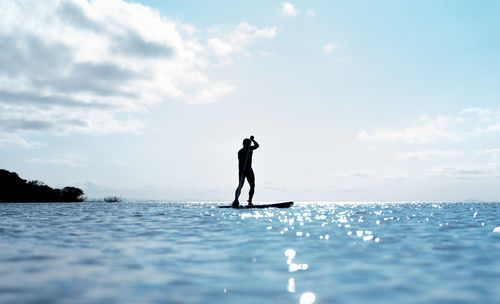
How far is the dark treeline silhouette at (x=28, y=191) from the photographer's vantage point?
67.7 m

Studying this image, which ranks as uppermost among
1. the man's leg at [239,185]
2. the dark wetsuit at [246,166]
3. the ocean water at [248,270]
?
the dark wetsuit at [246,166]

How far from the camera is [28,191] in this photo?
232 ft

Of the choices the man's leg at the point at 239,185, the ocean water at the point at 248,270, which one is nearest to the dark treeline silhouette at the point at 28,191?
the man's leg at the point at 239,185

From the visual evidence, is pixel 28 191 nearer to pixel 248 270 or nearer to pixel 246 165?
pixel 246 165

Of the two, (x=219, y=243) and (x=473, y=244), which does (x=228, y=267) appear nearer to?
(x=219, y=243)

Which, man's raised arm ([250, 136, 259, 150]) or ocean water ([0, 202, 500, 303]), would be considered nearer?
ocean water ([0, 202, 500, 303])

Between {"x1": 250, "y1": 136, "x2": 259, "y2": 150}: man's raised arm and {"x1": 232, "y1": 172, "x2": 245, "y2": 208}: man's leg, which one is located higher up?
{"x1": 250, "y1": 136, "x2": 259, "y2": 150}: man's raised arm

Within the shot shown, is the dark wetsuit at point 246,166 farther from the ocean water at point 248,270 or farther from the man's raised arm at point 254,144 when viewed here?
the ocean water at point 248,270

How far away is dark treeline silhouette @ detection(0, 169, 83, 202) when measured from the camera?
67688 millimetres

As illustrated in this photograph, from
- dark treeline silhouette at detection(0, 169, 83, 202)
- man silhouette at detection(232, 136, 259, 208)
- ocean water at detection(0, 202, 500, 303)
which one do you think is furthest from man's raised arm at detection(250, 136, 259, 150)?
dark treeline silhouette at detection(0, 169, 83, 202)

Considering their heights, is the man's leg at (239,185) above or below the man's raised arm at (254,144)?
below

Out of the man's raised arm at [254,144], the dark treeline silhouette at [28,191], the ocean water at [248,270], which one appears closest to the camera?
Result: the ocean water at [248,270]

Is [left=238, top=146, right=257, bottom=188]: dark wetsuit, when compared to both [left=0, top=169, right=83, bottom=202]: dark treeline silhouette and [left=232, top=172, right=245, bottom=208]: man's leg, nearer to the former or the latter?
[left=232, top=172, right=245, bottom=208]: man's leg

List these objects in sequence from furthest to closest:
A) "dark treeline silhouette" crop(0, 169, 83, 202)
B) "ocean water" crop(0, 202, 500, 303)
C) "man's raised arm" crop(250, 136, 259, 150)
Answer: "dark treeline silhouette" crop(0, 169, 83, 202) → "man's raised arm" crop(250, 136, 259, 150) → "ocean water" crop(0, 202, 500, 303)
